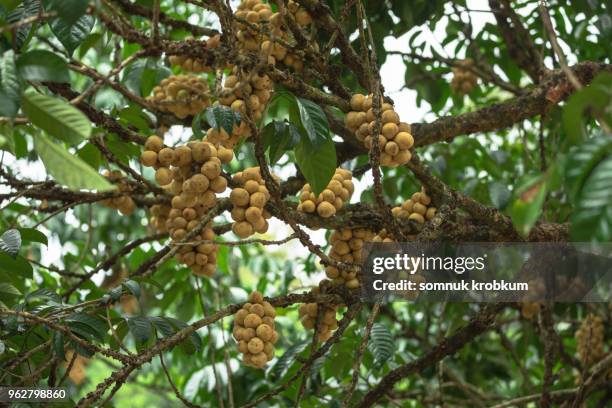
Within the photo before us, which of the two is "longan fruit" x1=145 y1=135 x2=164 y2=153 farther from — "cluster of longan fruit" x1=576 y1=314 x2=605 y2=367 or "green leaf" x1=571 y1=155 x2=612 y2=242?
"cluster of longan fruit" x1=576 y1=314 x2=605 y2=367

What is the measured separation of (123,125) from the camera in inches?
77.3

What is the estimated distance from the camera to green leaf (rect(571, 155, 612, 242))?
817mm

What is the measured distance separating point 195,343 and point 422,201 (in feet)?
2.30

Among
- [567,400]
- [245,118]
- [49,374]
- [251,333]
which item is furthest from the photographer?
[567,400]

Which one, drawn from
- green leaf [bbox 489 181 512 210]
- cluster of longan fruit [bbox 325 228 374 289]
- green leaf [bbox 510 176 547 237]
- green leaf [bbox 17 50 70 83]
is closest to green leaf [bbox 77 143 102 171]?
cluster of longan fruit [bbox 325 228 374 289]

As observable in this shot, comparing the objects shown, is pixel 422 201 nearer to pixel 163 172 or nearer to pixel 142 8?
pixel 163 172

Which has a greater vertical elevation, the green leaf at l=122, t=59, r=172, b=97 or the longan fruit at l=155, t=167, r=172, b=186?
the green leaf at l=122, t=59, r=172, b=97

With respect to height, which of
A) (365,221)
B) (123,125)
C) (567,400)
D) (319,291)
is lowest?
(567,400)

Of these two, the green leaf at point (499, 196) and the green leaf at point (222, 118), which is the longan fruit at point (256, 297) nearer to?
the green leaf at point (222, 118)

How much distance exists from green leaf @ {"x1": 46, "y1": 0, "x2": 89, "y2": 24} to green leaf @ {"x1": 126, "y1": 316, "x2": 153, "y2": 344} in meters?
0.71

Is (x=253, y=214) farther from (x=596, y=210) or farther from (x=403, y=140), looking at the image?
(x=596, y=210)

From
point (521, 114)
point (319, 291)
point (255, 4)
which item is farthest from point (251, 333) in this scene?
point (521, 114)

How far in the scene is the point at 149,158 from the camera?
5.17 feet

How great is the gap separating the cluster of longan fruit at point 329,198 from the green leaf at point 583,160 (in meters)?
0.93
